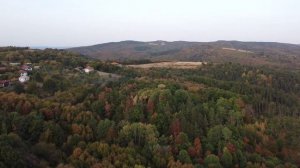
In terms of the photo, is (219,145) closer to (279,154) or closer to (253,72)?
(279,154)

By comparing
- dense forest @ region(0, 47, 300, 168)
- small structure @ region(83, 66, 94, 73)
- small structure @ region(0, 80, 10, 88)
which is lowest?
dense forest @ region(0, 47, 300, 168)

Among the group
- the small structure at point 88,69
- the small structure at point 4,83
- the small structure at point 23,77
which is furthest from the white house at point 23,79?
the small structure at point 88,69

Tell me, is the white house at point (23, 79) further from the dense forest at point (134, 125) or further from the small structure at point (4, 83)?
the small structure at point (4, 83)

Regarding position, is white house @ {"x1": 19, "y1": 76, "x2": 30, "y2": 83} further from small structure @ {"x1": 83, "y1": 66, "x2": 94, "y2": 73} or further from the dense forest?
small structure @ {"x1": 83, "y1": 66, "x2": 94, "y2": 73}

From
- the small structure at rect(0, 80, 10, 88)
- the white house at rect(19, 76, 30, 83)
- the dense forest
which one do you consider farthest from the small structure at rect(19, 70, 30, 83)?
the small structure at rect(0, 80, 10, 88)

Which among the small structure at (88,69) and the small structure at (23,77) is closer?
the small structure at (23,77)

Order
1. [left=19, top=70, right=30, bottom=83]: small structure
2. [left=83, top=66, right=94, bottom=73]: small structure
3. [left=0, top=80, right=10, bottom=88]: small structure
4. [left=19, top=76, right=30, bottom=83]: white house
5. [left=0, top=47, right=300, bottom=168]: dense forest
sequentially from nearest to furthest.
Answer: [left=0, top=47, right=300, bottom=168]: dense forest, [left=0, top=80, right=10, bottom=88]: small structure, [left=19, top=76, right=30, bottom=83]: white house, [left=19, top=70, right=30, bottom=83]: small structure, [left=83, top=66, right=94, bottom=73]: small structure

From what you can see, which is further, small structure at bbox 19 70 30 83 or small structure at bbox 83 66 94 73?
small structure at bbox 83 66 94 73

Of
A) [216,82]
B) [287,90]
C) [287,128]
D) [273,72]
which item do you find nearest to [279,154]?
[287,128]

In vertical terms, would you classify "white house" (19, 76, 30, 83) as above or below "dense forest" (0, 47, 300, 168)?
above

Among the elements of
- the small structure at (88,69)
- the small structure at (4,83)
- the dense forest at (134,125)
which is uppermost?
the small structure at (4,83)
